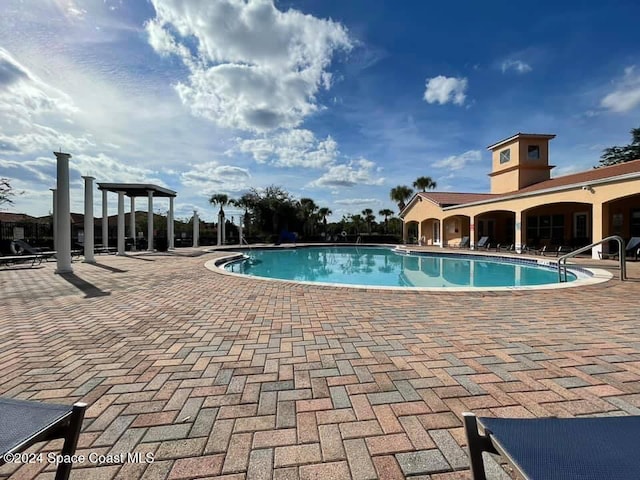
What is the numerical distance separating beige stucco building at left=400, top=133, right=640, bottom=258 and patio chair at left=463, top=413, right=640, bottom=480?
14811 mm

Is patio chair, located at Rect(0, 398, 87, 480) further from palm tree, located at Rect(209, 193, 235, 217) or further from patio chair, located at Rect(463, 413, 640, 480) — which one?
palm tree, located at Rect(209, 193, 235, 217)

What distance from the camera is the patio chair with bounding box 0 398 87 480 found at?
42.4 inches

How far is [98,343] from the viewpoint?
3.29m

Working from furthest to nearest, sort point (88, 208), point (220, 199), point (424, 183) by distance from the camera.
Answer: point (424, 183) → point (220, 199) → point (88, 208)

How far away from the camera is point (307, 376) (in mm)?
2543

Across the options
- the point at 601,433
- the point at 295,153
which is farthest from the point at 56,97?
the point at 295,153

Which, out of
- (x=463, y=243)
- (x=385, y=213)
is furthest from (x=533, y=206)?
(x=385, y=213)

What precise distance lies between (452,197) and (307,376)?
24865mm

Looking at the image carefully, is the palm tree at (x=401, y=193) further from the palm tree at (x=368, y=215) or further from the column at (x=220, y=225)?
the column at (x=220, y=225)

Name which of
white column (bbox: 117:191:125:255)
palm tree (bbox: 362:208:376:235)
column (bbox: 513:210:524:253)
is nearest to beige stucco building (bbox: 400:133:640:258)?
column (bbox: 513:210:524:253)

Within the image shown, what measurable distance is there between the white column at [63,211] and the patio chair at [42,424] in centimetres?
1016

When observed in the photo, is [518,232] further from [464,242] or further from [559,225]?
[464,242]

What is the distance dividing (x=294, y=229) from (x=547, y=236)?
2261 centimetres

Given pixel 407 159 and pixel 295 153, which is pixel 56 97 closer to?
pixel 295 153
